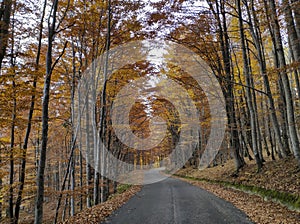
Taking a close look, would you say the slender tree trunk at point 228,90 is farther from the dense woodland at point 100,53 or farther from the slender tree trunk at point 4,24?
the slender tree trunk at point 4,24

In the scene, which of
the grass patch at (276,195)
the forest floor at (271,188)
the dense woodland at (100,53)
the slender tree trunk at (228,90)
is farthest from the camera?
the slender tree trunk at (228,90)

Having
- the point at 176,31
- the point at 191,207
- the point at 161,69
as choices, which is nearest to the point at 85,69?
the point at 161,69

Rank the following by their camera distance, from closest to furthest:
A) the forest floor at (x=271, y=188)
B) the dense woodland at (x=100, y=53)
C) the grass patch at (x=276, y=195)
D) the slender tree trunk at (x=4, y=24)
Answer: the forest floor at (x=271, y=188)
the grass patch at (x=276, y=195)
the slender tree trunk at (x=4, y=24)
the dense woodland at (x=100, y=53)

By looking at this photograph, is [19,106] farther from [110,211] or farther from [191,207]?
[191,207]

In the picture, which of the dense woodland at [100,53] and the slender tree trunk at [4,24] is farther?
the dense woodland at [100,53]

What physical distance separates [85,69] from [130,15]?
3.79m

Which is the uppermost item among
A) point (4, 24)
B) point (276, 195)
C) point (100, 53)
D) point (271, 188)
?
point (100, 53)

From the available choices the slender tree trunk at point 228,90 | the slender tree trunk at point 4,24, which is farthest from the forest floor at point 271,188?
the slender tree trunk at point 4,24

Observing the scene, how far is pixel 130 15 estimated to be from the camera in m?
11.6

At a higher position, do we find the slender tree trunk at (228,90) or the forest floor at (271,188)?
the slender tree trunk at (228,90)

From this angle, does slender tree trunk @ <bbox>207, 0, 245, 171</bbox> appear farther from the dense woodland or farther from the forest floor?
the forest floor

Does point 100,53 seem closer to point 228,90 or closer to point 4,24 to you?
point 4,24

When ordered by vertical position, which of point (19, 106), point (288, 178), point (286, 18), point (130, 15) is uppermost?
point (130, 15)

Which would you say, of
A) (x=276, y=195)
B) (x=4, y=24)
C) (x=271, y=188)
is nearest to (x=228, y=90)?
(x=271, y=188)
